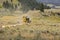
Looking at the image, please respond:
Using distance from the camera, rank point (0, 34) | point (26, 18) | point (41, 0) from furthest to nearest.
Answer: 1. point (41, 0)
2. point (26, 18)
3. point (0, 34)

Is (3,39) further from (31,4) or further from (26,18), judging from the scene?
(31,4)

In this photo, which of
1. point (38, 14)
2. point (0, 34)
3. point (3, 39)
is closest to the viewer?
point (3, 39)

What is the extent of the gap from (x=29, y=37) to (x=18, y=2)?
24.8ft

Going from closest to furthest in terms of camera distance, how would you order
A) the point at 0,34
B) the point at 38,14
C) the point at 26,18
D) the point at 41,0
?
the point at 0,34 < the point at 26,18 < the point at 38,14 < the point at 41,0

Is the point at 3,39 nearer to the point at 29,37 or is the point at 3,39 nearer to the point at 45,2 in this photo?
the point at 29,37

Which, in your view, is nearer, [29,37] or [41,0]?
[29,37]

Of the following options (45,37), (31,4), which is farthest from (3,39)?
(31,4)

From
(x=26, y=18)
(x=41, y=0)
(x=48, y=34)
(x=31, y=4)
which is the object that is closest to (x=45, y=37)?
(x=48, y=34)

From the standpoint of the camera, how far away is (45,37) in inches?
204

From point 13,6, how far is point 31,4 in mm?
1078

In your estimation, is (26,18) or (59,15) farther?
(59,15)

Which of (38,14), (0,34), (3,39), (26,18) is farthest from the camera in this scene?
(38,14)

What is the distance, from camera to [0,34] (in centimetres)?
534

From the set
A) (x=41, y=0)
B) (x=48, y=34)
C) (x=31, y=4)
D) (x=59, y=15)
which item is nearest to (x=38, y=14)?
(x=59, y=15)
